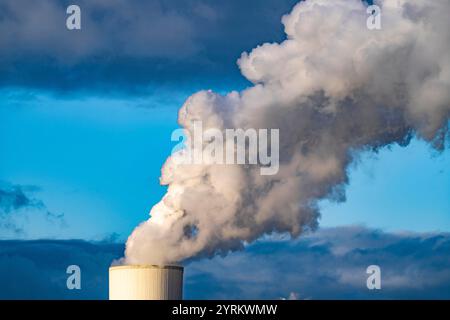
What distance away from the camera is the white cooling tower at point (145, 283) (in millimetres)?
94938

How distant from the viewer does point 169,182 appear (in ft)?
346

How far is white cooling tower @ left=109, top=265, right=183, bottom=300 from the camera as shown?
9494cm

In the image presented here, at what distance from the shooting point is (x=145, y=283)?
9488 centimetres
